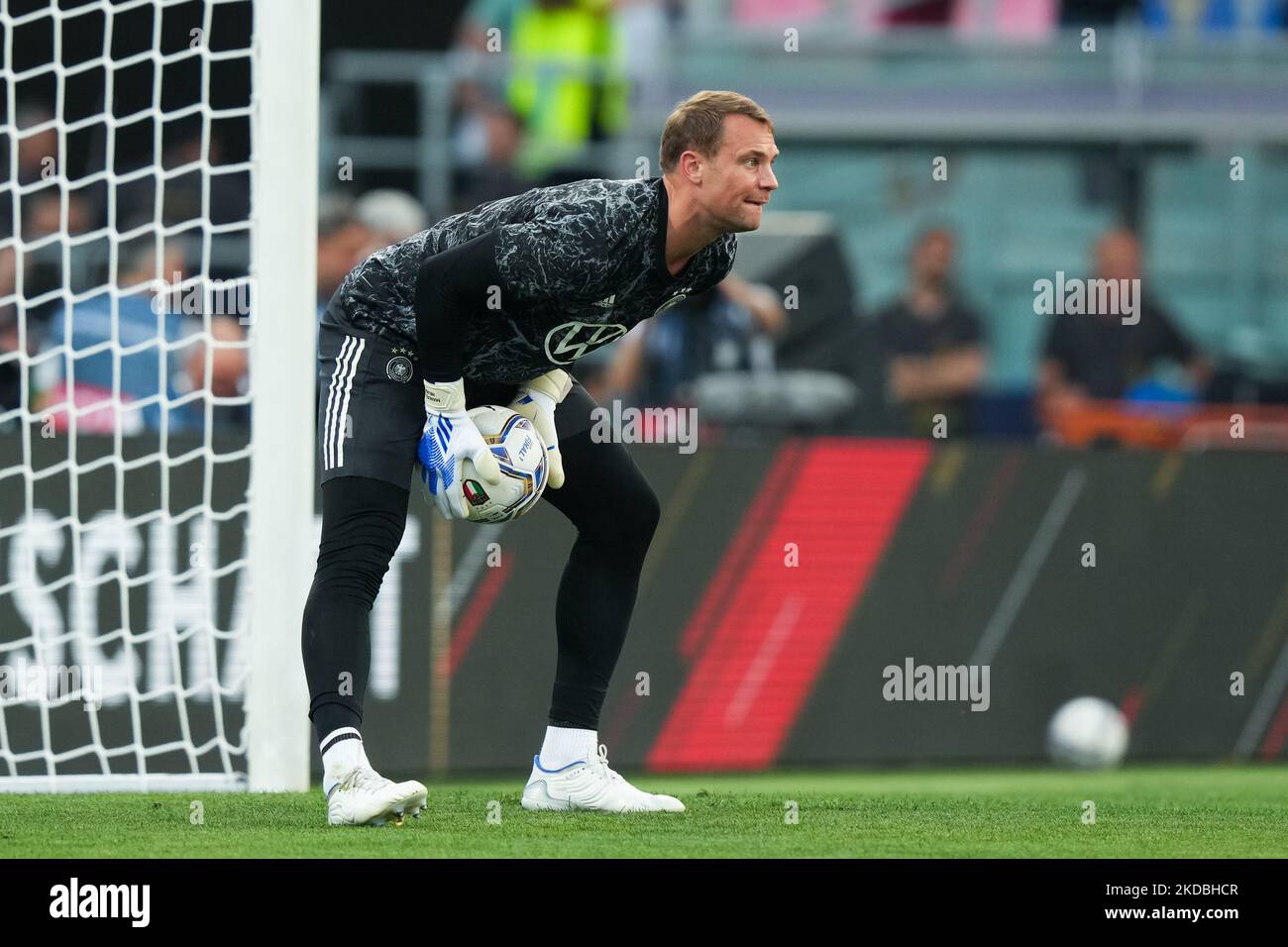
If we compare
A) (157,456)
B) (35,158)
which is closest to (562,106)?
(35,158)

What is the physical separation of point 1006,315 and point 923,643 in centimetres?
266

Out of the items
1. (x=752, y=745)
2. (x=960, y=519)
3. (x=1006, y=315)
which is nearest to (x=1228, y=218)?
(x=1006, y=315)

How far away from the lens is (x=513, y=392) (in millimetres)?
5492

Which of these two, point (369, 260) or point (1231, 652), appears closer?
point (369, 260)

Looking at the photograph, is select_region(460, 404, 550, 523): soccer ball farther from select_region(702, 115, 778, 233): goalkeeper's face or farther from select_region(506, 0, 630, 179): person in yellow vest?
select_region(506, 0, 630, 179): person in yellow vest

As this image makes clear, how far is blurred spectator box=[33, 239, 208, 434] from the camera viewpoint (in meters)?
8.12

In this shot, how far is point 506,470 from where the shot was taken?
5.11 m

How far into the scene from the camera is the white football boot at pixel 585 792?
5559mm

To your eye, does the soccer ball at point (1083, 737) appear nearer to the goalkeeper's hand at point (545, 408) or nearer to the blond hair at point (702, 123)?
the goalkeeper's hand at point (545, 408)

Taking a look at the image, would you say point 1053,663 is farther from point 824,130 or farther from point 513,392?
point 513,392

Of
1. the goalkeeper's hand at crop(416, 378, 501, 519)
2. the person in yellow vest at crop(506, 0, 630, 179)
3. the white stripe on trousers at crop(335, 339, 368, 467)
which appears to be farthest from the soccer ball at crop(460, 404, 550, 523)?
the person in yellow vest at crop(506, 0, 630, 179)

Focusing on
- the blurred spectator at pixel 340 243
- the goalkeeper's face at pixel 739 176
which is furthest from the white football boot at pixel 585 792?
the blurred spectator at pixel 340 243

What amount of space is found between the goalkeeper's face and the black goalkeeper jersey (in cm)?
15

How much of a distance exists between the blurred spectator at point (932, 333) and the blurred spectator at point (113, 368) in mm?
3773
